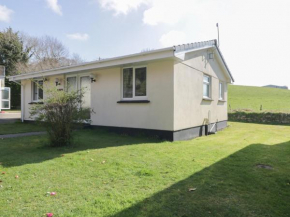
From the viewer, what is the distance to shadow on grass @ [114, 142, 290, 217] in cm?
261

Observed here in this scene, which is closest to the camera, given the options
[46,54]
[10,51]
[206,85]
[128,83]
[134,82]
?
[134,82]

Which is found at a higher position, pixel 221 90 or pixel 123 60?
pixel 123 60

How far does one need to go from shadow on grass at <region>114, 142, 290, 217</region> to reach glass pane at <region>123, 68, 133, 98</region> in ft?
16.8

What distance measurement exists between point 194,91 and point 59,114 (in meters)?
5.85

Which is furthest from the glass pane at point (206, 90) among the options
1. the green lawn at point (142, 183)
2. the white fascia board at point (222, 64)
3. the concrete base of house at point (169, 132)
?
the green lawn at point (142, 183)

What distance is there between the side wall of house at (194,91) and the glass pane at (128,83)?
2.03 meters

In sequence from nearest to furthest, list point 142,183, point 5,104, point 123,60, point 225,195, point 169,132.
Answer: point 225,195 → point 142,183 → point 169,132 → point 123,60 → point 5,104

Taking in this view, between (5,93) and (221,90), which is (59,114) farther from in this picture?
(5,93)

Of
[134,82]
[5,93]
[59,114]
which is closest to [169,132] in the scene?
[134,82]

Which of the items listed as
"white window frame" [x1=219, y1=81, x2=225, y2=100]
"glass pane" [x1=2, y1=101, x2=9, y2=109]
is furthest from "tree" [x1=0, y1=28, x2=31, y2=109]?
"white window frame" [x1=219, y1=81, x2=225, y2=100]

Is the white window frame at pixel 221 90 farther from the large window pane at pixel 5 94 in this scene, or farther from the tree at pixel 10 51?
the tree at pixel 10 51

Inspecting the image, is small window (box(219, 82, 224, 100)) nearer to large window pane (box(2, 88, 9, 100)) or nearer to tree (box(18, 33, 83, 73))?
large window pane (box(2, 88, 9, 100))

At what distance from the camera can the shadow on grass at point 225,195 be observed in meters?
2.61

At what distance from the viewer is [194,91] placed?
932cm
